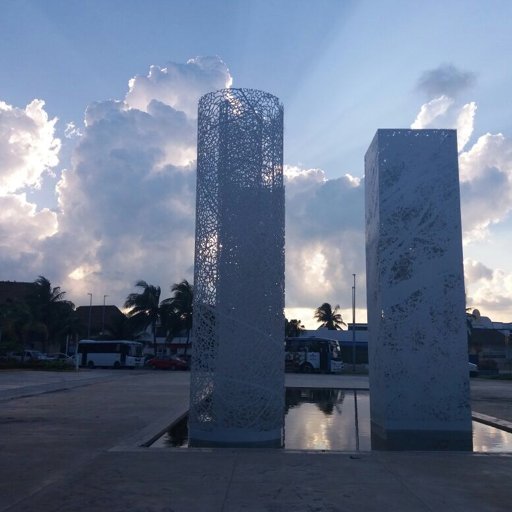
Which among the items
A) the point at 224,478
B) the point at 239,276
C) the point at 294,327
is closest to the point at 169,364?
the point at 294,327

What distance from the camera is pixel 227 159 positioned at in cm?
1127

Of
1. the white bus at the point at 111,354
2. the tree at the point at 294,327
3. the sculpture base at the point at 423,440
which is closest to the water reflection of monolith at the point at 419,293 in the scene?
the sculpture base at the point at 423,440

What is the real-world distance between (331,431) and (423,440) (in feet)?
6.77

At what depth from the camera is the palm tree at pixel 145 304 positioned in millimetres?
59500

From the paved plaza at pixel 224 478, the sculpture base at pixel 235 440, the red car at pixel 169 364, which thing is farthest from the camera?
the red car at pixel 169 364

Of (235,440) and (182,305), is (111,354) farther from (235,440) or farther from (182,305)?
(235,440)

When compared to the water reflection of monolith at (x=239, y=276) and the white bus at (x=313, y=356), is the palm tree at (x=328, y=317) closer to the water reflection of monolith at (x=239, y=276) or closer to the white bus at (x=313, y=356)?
the white bus at (x=313, y=356)

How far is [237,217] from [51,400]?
1072 centimetres

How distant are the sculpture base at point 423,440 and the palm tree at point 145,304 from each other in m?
49.3

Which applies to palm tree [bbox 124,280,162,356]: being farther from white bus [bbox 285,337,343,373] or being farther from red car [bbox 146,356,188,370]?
white bus [bbox 285,337,343,373]

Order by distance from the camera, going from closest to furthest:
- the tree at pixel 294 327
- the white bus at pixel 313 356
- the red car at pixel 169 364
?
the white bus at pixel 313 356 → the red car at pixel 169 364 → the tree at pixel 294 327

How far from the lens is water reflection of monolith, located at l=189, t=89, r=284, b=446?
10.8 meters

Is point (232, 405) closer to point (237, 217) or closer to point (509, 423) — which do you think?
point (237, 217)

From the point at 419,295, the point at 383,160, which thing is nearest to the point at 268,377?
Answer: the point at 419,295
